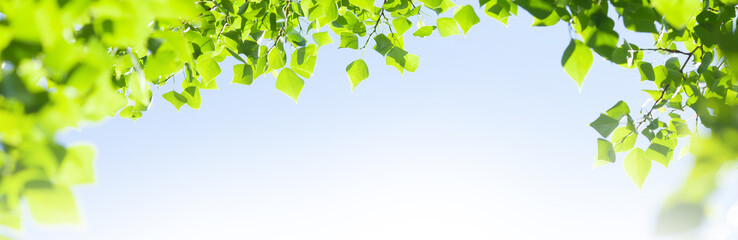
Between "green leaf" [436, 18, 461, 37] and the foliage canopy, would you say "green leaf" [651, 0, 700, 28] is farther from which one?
"green leaf" [436, 18, 461, 37]

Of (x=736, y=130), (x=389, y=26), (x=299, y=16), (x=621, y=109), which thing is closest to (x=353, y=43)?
(x=389, y=26)

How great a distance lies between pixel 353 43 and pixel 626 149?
0.75 metres

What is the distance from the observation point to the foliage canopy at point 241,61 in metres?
0.40

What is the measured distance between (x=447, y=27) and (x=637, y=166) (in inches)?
23.2

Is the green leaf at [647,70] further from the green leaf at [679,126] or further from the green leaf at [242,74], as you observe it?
the green leaf at [242,74]

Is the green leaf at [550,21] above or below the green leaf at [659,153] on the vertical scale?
above

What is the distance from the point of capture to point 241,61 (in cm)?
95

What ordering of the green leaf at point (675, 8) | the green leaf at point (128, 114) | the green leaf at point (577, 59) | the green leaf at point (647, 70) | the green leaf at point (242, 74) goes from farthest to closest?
1. the green leaf at point (128, 114)
2. the green leaf at point (242, 74)
3. the green leaf at point (647, 70)
4. the green leaf at point (577, 59)
5. the green leaf at point (675, 8)

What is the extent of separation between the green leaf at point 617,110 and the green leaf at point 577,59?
0.39m

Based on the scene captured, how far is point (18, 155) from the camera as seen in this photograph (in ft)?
1.39

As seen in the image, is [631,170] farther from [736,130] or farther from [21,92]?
[21,92]

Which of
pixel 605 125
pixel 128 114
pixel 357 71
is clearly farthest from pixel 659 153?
pixel 128 114

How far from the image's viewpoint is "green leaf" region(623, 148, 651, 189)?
1.12 meters

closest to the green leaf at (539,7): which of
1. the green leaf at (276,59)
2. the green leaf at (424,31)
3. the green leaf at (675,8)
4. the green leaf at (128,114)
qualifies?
the green leaf at (675,8)
